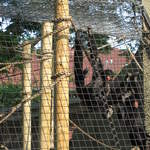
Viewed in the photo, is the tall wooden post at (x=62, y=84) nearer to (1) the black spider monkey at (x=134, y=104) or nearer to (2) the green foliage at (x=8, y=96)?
(1) the black spider monkey at (x=134, y=104)

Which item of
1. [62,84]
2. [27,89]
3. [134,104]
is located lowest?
[134,104]

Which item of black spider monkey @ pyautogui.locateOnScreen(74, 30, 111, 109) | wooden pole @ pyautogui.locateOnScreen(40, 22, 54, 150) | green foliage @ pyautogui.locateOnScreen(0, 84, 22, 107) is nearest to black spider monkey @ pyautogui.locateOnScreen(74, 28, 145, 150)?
black spider monkey @ pyautogui.locateOnScreen(74, 30, 111, 109)

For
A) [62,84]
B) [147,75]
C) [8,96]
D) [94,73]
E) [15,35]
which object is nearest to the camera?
[62,84]

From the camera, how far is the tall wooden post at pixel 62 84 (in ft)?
9.97

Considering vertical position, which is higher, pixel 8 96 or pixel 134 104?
pixel 8 96

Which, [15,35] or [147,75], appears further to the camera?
[15,35]

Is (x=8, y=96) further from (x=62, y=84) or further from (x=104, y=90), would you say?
(x=62, y=84)

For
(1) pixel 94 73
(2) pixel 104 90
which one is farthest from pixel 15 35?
(2) pixel 104 90

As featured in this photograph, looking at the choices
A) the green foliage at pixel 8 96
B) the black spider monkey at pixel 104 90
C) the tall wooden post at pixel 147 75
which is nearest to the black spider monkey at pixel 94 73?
the black spider monkey at pixel 104 90

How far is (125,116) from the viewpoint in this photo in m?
4.07

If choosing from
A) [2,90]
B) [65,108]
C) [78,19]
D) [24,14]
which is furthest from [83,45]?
[2,90]

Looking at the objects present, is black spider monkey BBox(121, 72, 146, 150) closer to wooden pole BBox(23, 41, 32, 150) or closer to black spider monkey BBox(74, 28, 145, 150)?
black spider monkey BBox(74, 28, 145, 150)

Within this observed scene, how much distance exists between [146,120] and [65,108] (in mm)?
772

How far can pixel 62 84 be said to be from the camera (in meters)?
3.11
